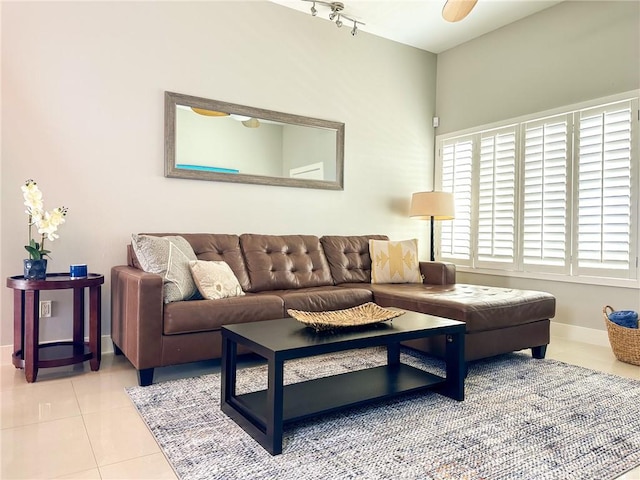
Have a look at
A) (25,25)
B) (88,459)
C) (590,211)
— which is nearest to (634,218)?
(590,211)

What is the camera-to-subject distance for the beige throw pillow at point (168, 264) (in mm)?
2723

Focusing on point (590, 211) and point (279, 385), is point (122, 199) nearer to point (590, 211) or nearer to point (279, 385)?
point (279, 385)

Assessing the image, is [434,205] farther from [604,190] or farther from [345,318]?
[345,318]

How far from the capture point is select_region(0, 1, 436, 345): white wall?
2982 mm

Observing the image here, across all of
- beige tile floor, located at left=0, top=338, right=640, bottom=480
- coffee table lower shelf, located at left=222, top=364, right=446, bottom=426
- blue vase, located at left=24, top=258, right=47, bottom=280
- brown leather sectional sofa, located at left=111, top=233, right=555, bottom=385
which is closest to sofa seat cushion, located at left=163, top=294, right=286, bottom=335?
brown leather sectional sofa, located at left=111, top=233, right=555, bottom=385

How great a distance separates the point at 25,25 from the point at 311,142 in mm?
2341

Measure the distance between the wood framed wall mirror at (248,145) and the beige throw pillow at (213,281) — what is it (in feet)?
3.23

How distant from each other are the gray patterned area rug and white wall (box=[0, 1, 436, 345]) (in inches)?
56.7

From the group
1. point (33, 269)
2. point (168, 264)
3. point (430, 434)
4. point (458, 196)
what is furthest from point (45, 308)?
point (458, 196)

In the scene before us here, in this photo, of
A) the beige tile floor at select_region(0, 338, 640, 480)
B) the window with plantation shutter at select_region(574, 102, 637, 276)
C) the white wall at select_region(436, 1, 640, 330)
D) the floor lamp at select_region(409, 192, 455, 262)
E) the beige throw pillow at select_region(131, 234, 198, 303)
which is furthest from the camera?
the floor lamp at select_region(409, 192, 455, 262)

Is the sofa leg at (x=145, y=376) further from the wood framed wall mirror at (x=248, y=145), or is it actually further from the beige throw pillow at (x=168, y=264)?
the wood framed wall mirror at (x=248, y=145)

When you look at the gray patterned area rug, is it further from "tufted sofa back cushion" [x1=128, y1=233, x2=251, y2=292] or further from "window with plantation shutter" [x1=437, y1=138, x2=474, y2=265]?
"window with plantation shutter" [x1=437, y1=138, x2=474, y2=265]

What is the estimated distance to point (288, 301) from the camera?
2.99 meters

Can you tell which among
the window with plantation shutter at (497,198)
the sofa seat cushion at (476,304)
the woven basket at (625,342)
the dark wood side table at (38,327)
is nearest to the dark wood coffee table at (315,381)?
the sofa seat cushion at (476,304)
